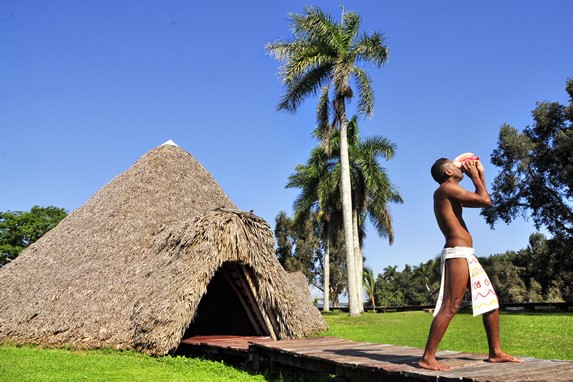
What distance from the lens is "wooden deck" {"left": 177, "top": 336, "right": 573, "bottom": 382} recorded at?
5141mm

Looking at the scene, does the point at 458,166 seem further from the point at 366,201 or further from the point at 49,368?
the point at 366,201

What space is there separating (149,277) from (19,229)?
36.7m

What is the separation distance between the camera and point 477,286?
5668mm

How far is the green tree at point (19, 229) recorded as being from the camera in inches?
1654

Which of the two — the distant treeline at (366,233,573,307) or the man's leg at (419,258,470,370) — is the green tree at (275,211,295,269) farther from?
the man's leg at (419,258,470,370)

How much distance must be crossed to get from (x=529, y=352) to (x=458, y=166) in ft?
21.8

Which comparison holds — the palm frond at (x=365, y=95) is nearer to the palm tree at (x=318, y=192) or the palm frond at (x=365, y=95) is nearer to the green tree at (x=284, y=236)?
the palm tree at (x=318, y=192)

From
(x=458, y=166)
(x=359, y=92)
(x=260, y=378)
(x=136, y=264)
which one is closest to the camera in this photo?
(x=458, y=166)

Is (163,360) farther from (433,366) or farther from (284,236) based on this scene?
(284,236)

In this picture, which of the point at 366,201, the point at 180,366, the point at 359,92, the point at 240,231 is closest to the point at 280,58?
the point at 359,92

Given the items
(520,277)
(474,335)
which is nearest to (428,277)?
(520,277)

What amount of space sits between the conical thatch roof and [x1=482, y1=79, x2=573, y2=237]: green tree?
18540 mm

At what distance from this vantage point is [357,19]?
76.4 ft

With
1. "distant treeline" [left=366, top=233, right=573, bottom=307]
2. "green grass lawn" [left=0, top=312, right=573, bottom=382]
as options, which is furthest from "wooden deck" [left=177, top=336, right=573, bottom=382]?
"distant treeline" [left=366, top=233, right=573, bottom=307]
